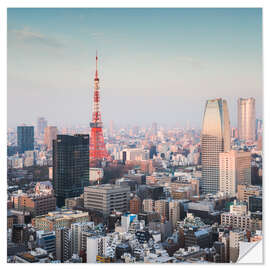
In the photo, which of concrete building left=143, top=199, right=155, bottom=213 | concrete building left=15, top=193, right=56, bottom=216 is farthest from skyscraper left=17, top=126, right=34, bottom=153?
concrete building left=143, top=199, right=155, bottom=213

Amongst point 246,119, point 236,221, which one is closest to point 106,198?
point 236,221

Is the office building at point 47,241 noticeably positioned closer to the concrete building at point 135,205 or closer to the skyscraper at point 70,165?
the concrete building at point 135,205

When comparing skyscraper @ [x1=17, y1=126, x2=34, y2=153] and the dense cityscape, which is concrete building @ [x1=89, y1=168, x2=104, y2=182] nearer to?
the dense cityscape

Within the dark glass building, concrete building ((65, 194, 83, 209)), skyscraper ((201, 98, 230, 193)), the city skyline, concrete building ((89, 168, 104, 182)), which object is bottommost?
concrete building ((65, 194, 83, 209))
